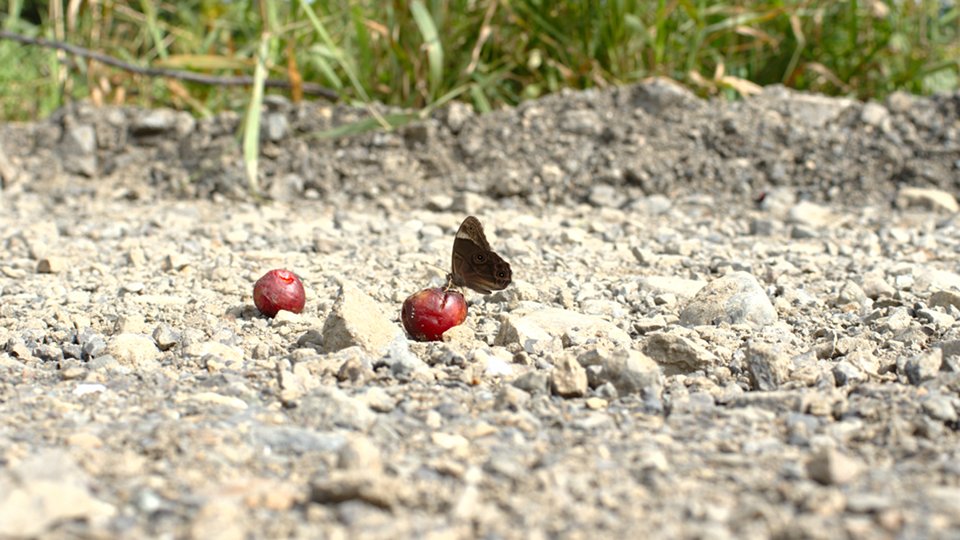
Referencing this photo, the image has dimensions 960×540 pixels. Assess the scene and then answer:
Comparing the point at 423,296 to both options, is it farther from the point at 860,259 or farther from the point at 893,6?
the point at 893,6

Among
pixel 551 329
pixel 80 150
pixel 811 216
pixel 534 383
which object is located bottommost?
pixel 80 150

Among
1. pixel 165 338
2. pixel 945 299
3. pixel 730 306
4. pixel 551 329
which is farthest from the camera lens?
pixel 945 299

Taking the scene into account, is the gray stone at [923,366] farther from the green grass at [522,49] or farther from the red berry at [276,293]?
the green grass at [522,49]

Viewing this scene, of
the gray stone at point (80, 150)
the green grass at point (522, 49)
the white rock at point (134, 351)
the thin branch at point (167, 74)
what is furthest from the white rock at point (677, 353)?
the gray stone at point (80, 150)

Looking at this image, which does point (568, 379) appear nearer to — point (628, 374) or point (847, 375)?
point (628, 374)

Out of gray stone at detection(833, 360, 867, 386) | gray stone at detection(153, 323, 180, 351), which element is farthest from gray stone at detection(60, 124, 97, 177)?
gray stone at detection(833, 360, 867, 386)

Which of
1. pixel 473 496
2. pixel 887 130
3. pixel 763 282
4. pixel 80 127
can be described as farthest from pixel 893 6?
pixel 473 496

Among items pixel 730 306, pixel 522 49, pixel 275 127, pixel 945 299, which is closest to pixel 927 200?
pixel 945 299
